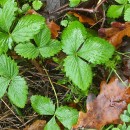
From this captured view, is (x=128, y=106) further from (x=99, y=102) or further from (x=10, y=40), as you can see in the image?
(x=10, y=40)

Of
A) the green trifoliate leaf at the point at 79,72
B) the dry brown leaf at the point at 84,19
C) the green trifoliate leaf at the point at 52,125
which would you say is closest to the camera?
the green trifoliate leaf at the point at 79,72

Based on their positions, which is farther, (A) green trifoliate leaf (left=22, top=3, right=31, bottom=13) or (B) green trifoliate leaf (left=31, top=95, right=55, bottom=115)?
(A) green trifoliate leaf (left=22, top=3, right=31, bottom=13)

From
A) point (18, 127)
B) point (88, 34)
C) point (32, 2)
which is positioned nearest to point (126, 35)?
point (88, 34)

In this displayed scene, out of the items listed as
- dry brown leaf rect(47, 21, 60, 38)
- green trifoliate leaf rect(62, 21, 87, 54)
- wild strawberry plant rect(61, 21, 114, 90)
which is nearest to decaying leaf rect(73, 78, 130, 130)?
wild strawberry plant rect(61, 21, 114, 90)

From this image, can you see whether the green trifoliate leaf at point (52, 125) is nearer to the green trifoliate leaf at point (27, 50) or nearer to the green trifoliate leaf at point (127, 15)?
the green trifoliate leaf at point (27, 50)

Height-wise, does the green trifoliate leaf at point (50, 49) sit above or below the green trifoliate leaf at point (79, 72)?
above

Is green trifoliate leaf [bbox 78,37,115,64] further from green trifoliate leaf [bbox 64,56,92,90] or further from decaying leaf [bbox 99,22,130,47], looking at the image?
decaying leaf [bbox 99,22,130,47]

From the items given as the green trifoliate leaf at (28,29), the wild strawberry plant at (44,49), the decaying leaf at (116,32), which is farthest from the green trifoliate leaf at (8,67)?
the decaying leaf at (116,32)
